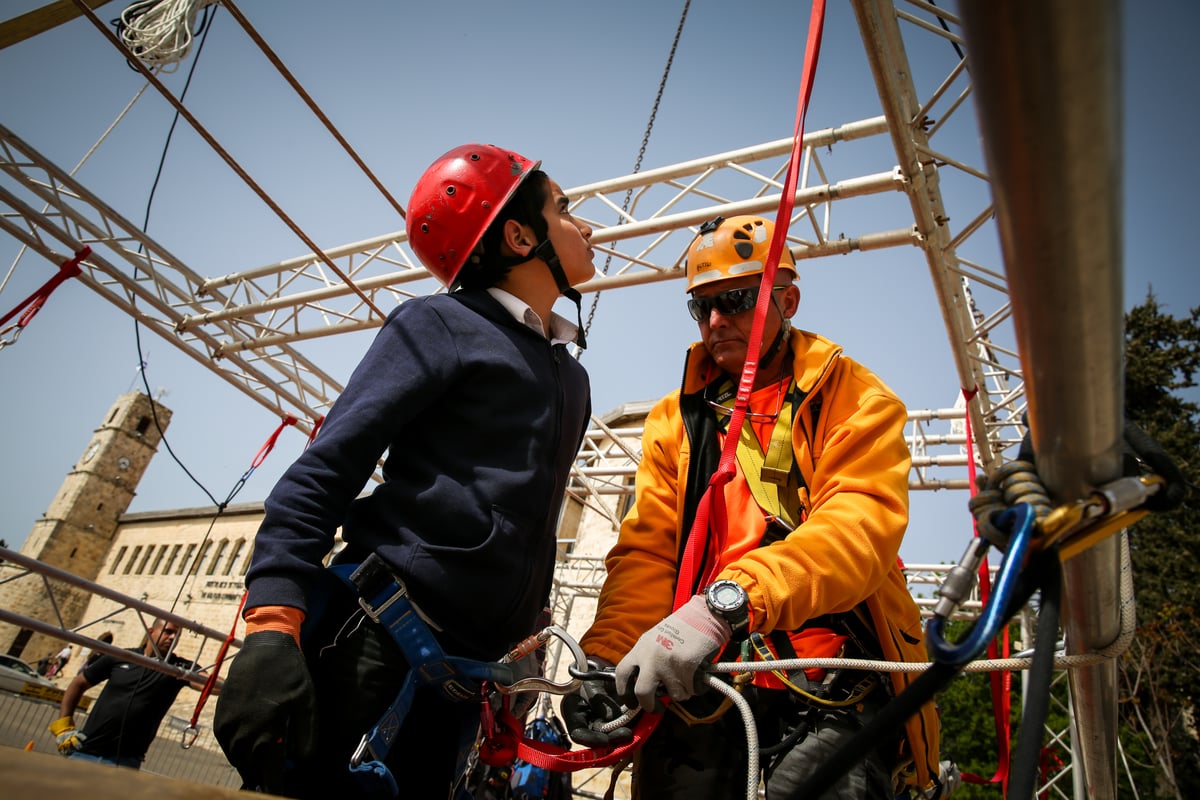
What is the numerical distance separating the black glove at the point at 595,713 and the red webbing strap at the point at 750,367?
0.32m

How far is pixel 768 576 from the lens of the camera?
1738mm

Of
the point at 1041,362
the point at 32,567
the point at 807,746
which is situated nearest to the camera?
the point at 1041,362

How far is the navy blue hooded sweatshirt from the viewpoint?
169 centimetres

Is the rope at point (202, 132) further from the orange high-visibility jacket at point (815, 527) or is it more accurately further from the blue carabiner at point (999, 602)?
the blue carabiner at point (999, 602)

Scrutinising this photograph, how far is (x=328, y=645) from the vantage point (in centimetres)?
175

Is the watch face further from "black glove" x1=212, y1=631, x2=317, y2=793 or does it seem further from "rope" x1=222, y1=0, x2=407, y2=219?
"rope" x1=222, y1=0, x2=407, y2=219

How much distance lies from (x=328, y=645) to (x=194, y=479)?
8.34 m

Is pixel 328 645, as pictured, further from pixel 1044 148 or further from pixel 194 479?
pixel 194 479

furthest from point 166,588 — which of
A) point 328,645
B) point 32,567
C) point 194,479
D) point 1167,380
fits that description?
point 1167,380

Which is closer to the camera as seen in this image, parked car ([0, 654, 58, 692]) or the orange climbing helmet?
the orange climbing helmet

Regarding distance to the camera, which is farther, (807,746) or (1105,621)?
(807,746)

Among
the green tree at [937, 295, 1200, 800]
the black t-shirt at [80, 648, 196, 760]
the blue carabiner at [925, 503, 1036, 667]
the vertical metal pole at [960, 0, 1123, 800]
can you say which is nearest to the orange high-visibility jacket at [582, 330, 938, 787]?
the blue carabiner at [925, 503, 1036, 667]

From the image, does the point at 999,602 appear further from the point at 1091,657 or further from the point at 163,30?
the point at 163,30

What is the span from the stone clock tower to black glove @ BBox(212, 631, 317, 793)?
42.2 m
